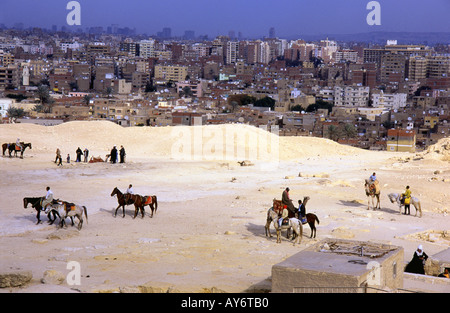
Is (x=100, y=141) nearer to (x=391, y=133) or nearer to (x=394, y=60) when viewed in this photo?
(x=391, y=133)

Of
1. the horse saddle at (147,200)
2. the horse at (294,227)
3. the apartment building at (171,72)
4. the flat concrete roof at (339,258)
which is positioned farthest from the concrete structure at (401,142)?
the apartment building at (171,72)

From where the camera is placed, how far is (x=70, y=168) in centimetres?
2522

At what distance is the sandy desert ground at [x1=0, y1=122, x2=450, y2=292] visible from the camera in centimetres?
1163

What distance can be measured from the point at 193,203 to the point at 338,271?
10.4 meters

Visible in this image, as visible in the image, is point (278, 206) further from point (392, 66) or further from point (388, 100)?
point (392, 66)

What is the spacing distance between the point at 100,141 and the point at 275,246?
72.4 feet

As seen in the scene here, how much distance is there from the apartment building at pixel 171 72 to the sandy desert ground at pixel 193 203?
419 ft

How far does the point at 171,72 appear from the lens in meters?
164

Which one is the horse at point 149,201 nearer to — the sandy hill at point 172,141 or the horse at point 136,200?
the horse at point 136,200

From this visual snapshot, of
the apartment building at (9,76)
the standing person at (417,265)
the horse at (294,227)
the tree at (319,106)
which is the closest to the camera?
the standing person at (417,265)

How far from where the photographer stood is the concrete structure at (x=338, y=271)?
28.7 feet

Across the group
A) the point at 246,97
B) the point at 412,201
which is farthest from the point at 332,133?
the point at 412,201

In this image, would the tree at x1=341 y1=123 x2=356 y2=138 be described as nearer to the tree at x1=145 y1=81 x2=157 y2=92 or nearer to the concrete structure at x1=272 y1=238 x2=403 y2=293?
the concrete structure at x1=272 y1=238 x2=403 y2=293
